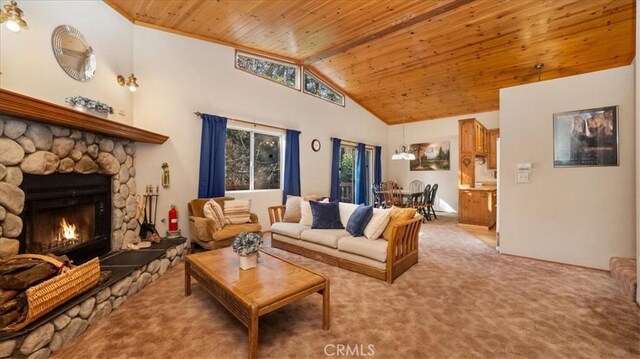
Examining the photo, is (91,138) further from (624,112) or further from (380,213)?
(624,112)

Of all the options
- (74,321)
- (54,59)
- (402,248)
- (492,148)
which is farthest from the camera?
(492,148)

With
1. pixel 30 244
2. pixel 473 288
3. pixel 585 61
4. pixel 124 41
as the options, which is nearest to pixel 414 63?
pixel 585 61

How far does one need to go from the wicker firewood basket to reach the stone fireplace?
0.50 meters

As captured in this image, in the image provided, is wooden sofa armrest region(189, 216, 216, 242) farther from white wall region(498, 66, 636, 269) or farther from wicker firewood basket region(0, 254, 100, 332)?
white wall region(498, 66, 636, 269)

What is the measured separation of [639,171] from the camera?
7.93 feet

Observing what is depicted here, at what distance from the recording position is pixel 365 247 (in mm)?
3096

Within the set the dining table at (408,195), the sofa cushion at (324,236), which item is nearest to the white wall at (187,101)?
the sofa cushion at (324,236)

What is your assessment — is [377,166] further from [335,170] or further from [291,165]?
[291,165]

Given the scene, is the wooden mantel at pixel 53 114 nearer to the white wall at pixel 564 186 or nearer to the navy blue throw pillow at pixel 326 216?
the navy blue throw pillow at pixel 326 216

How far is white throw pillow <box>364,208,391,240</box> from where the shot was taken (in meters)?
3.22

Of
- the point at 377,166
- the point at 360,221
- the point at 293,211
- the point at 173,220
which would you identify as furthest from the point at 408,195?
the point at 173,220

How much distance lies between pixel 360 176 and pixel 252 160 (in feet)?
11.5

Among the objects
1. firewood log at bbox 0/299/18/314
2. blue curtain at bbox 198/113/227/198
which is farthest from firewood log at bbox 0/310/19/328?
blue curtain at bbox 198/113/227/198

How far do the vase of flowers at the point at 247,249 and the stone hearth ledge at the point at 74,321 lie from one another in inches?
45.7
